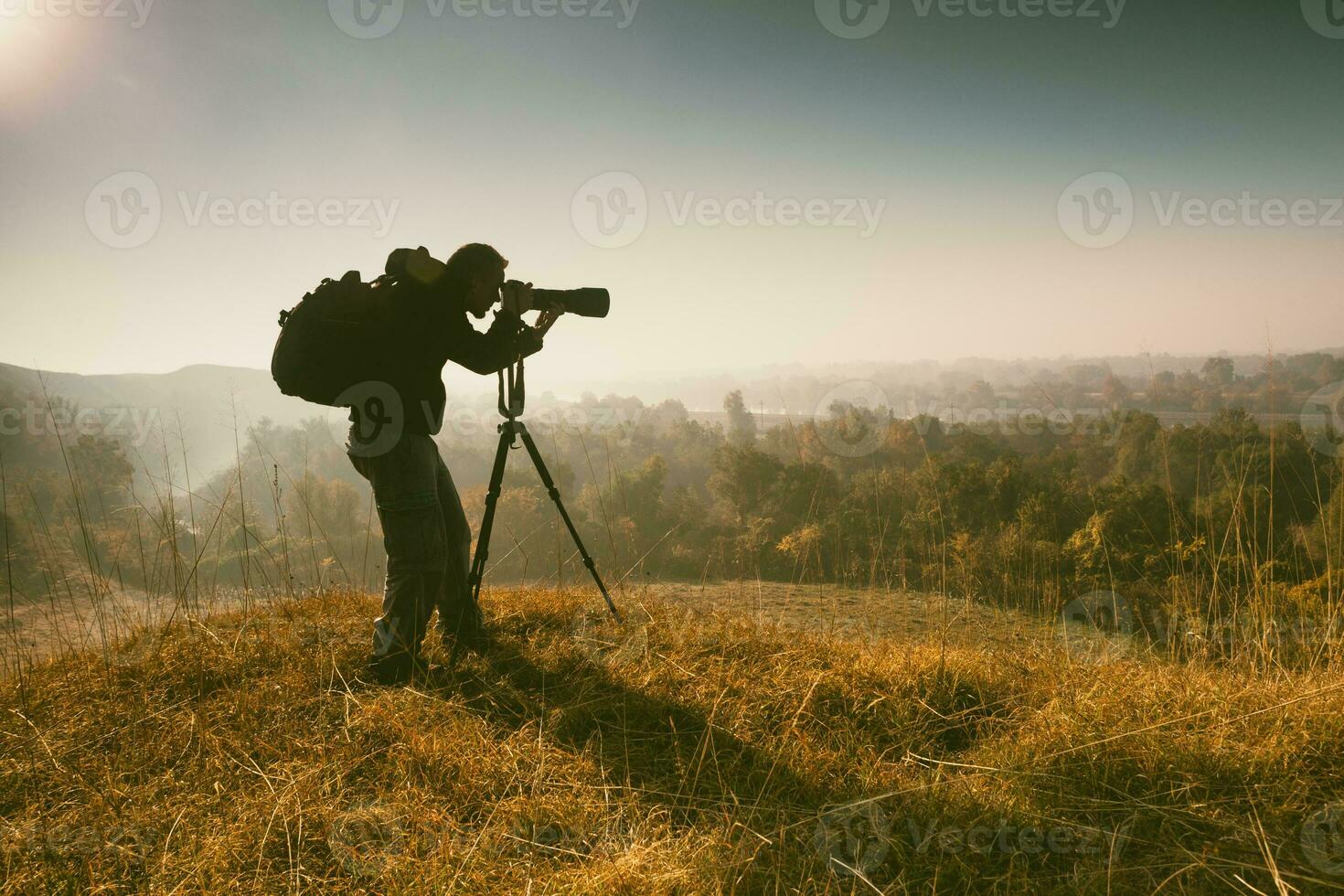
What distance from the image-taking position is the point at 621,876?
160 centimetres

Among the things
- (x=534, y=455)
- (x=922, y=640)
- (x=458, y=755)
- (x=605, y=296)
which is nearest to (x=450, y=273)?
(x=605, y=296)

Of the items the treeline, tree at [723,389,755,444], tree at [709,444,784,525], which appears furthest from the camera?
tree at [723,389,755,444]

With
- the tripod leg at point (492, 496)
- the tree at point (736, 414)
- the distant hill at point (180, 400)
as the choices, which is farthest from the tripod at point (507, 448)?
the tree at point (736, 414)

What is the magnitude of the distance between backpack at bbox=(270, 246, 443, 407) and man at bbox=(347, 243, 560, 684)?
0.08ft

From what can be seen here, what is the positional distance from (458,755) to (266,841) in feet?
2.19

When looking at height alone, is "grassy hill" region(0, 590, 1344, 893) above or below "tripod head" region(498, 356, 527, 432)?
below

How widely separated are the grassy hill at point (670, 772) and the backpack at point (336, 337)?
5.09 feet

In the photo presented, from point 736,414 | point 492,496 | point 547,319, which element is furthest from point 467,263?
point 736,414

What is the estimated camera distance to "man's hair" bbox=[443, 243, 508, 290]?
296 centimetres

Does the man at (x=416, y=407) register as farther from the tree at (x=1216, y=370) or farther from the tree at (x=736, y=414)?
the tree at (x=736, y=414)

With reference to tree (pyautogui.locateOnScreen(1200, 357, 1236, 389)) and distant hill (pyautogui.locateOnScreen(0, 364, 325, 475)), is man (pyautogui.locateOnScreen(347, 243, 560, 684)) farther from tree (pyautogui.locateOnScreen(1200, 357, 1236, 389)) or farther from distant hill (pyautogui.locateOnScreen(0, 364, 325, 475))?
tree (pyautogui.locateOnScreen(1200, 357, 1236, 389))

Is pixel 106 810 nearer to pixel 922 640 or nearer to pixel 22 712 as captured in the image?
pixel 22 712

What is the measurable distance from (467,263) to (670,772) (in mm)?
2718

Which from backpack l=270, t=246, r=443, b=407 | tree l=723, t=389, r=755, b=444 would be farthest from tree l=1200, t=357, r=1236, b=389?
tree l=723, t=389, r=755, b=444
